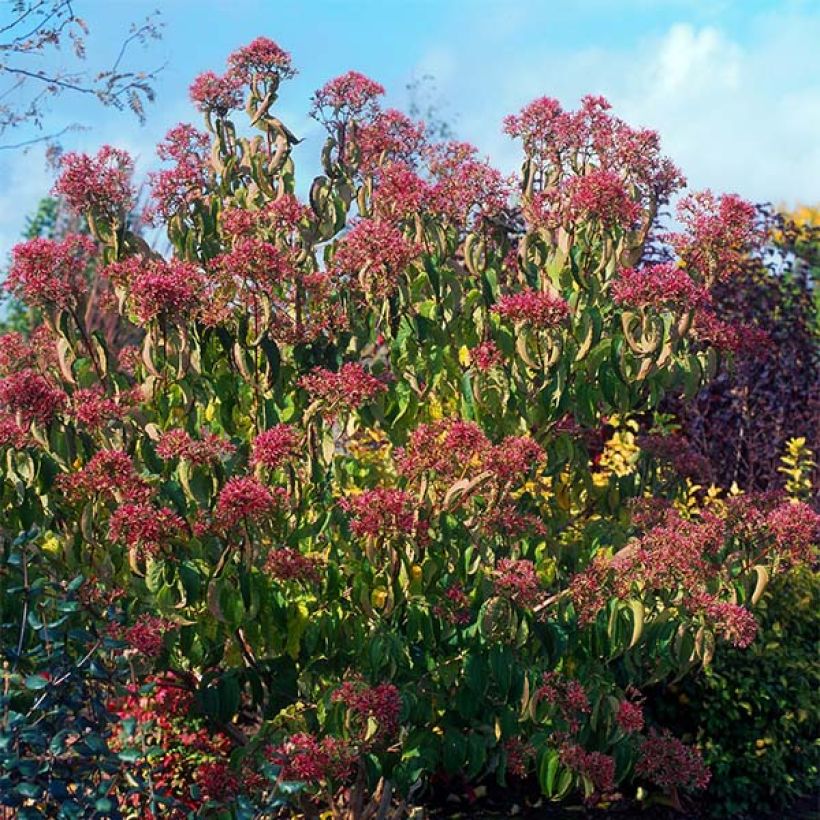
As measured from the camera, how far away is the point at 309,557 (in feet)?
17.7

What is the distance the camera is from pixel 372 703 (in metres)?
5.00

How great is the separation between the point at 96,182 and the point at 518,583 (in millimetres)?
2449

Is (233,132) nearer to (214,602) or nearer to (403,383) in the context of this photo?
(403,383)

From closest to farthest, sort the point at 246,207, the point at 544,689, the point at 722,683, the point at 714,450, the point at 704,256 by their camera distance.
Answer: the point at 544,689, the point at 704,256, the point at 246,207, the point at 722,683, the point at 714,450

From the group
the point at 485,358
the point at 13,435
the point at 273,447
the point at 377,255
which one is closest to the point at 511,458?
the point at 485,358

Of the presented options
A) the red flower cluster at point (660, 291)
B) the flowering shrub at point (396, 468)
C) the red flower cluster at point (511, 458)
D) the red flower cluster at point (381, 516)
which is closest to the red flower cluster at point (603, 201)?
the flowering shrub at point (396, 468)

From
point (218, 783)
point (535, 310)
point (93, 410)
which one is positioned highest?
point (535, 310)

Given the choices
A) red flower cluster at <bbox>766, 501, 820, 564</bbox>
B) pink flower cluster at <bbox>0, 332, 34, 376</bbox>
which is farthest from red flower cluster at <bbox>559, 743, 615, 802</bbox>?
pink flower cluster at <bbox>0, 332, 34, 376</bbox>

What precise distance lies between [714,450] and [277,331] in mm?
5104

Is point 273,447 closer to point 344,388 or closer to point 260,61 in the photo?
point 344,388

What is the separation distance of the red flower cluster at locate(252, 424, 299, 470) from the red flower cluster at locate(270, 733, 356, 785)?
108cm

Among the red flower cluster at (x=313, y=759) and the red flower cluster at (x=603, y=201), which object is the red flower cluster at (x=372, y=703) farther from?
the red flower cluster at (x=603, y=201)

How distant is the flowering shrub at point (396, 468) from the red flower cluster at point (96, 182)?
14 mm

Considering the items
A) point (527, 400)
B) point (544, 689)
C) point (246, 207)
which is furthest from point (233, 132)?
point (544, 689)
